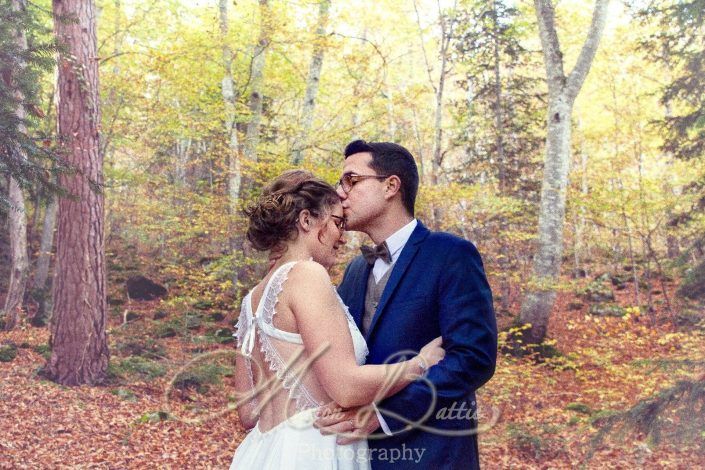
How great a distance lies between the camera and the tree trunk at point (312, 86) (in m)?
11.9

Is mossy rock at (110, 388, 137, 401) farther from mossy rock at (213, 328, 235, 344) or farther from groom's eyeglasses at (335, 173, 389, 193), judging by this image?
groom's eyeglasses at (335, 173, 389, 193)

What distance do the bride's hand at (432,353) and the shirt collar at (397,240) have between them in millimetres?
505

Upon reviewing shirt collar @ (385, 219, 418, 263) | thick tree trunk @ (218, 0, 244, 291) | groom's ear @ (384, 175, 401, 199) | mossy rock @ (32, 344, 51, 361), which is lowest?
mossy rock @ (32, 344, 51, 361)

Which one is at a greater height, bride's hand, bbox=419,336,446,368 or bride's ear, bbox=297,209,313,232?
bride's ear, bbox=297,209,313,232

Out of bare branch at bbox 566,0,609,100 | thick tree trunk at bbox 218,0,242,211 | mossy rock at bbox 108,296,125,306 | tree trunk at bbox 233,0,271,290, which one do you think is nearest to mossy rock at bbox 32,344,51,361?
tree trunk at bbox 233,0,271,290

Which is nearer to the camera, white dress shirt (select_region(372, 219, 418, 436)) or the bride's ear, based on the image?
the bride's ear

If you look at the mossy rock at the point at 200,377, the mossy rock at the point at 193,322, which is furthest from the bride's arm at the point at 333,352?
the mossy rock at the point at 193,322

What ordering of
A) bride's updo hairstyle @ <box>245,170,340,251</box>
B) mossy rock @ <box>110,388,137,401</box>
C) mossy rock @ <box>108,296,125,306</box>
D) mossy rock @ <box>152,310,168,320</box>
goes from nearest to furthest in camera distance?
bride's updo hairstyle @ <box>245,170,340,251</box>
mossy rock @ <box>110,388,137,401</box>
mossy rock @ <box>152,310,168,320</box>
mossy rock @ <box>108,296,125,306</box>

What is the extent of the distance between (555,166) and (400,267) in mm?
9947

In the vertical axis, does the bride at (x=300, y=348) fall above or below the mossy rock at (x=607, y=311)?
above

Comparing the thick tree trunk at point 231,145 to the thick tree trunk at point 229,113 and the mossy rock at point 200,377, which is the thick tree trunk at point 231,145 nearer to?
the thick tree trunk at point 229,113

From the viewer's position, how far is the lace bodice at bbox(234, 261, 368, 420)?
2180 mm

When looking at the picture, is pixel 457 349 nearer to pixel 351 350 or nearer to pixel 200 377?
pixel 351 350

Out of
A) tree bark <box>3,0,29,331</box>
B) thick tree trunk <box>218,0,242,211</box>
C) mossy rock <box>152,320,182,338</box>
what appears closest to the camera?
tree bark <box>3,0,29,331</box>
